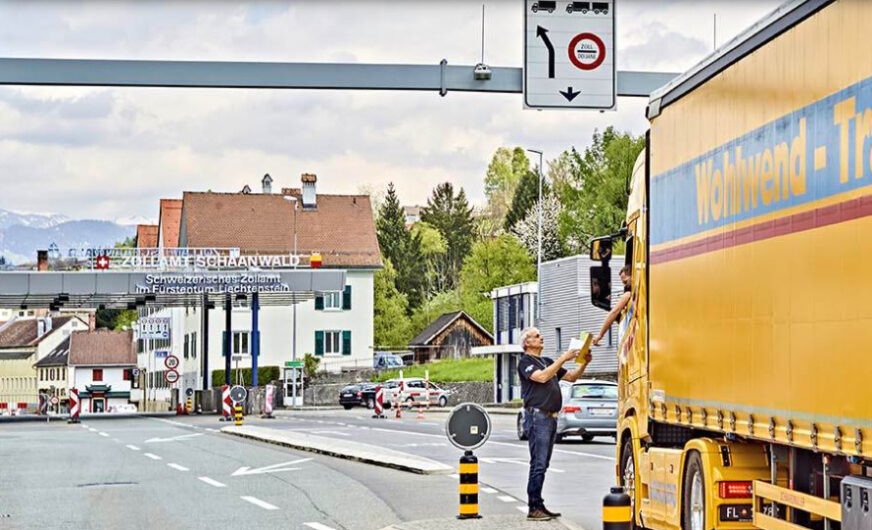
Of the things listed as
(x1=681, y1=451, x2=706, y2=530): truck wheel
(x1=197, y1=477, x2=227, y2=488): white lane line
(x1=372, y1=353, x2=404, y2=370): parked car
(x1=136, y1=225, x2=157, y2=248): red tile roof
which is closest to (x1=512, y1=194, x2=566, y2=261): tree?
(x1=372, y1=353, x2=404, y2=370): parked car

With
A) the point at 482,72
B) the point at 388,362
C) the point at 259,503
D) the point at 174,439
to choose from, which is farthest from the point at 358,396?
the point at 482,72

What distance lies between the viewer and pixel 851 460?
8.09 m

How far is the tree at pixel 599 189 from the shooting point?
87.1 m

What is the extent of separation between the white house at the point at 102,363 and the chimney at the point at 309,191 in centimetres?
6583

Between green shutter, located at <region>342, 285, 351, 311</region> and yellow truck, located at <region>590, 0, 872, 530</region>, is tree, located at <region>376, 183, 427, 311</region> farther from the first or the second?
yellow truck, located at <region>590, 0, 872, 530</region>

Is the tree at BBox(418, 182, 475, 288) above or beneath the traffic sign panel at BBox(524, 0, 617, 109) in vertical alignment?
above

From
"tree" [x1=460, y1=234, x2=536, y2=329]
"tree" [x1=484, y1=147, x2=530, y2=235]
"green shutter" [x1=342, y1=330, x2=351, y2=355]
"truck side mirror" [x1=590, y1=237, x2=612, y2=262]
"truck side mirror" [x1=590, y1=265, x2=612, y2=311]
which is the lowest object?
"green shutter" [x1=342, y1=330, x2=351, y2=355]

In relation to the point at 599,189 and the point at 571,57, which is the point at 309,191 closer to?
the point at 599,189

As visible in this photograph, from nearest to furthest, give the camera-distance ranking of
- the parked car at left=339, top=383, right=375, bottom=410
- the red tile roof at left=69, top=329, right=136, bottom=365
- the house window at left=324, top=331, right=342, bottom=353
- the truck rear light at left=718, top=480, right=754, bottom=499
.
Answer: the truck rear light at left=718, top=480, right=754, bottom=499 → the parked car at left=339, top=383, right=375, bottom=410 → the house window at left=324, top=331, right=342, bottom=353 → the red tile roof at left=69, top=329, right=136, bottom=365

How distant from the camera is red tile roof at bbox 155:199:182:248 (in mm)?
113625

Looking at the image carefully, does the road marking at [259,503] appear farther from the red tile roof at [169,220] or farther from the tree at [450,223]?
the tree at [450,223]

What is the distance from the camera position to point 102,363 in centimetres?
16150

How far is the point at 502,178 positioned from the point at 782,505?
13907cm

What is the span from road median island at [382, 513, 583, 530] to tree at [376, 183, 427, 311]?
378 ft
